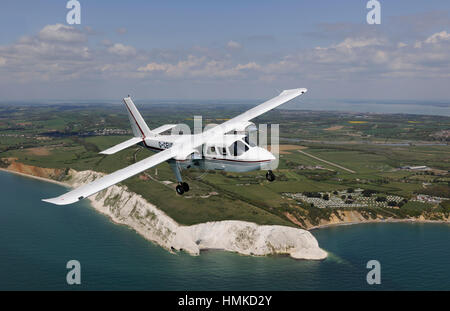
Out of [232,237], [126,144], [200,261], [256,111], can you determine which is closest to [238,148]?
→ [256,111]

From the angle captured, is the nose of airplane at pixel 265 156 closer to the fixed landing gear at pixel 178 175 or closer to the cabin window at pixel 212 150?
the cabin window at pixel 212 150

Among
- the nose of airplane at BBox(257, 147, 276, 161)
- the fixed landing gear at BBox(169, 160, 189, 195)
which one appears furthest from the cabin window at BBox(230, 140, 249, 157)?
the fixed landing gear at BBox(169, 160, 189, 195)

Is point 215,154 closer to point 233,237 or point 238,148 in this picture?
point 238,148

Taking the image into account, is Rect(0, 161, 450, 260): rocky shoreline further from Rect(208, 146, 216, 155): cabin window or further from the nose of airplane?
the nose of airplane

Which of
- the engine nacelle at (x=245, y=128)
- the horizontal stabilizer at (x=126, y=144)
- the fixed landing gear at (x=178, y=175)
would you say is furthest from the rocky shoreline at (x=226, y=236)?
the engine nacelle at (x=245, y=128)

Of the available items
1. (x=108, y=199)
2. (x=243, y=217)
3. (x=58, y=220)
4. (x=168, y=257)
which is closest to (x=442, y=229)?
(x=243, y=217)

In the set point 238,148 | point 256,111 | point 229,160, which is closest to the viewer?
point 238,148

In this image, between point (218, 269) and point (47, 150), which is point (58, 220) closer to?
point (218, 269)
